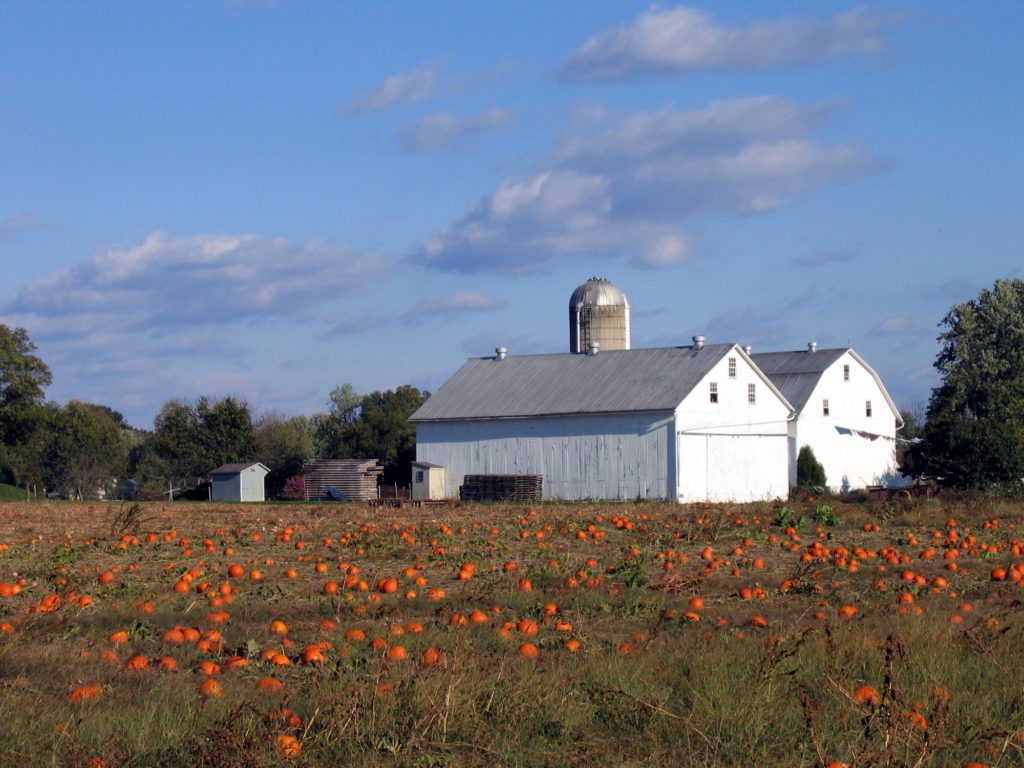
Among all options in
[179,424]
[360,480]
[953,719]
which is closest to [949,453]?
[360,480]

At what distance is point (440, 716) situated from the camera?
24.5ft

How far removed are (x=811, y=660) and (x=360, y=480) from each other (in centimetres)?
5610

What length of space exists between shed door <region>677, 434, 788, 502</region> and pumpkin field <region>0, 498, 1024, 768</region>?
106 ft

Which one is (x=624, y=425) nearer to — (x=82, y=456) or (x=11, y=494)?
(x=11, y=494)

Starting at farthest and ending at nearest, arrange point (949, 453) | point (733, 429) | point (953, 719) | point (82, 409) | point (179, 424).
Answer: point (82, 409) → point (179, 424) → point (733, 429) → point (949, 453) → point (953, 719)

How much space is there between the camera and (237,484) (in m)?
61.8

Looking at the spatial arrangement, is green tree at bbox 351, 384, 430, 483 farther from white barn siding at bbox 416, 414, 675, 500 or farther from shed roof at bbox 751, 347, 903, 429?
shed roof at bbox 751, 347, 903, 429

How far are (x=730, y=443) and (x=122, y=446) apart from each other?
175 feet

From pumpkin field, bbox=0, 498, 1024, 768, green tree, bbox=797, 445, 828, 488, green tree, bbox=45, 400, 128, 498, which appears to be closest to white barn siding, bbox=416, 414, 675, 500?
green tree, bbox=797, 445, 828, 488

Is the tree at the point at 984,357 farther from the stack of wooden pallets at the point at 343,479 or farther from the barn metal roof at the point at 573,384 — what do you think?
the stack of wooden pallets at the point at 343,479

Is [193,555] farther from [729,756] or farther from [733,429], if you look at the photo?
[733,429]

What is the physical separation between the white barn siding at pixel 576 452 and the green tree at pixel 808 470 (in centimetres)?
1298

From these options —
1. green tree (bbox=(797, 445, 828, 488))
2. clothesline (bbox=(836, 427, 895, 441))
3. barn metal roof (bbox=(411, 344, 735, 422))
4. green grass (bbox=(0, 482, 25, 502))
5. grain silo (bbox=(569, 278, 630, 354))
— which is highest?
grain silo (bbox=(569, 278, 630, 354))

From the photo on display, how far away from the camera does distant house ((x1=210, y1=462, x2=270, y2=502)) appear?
61719mm
